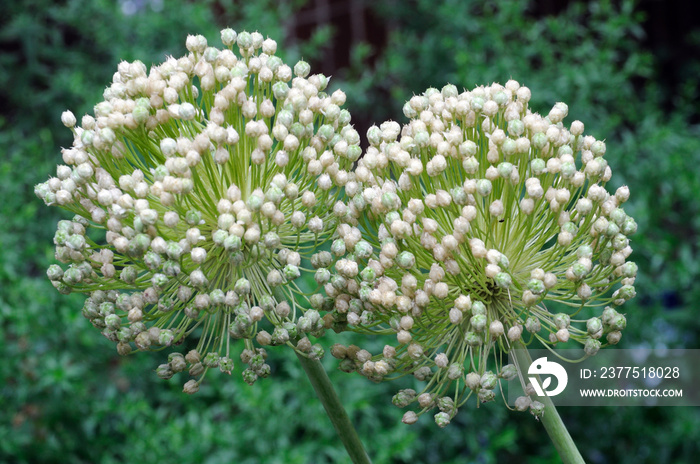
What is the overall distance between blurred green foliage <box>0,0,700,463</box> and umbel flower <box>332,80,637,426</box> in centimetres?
152

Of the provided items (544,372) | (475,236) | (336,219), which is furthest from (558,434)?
(336,219)

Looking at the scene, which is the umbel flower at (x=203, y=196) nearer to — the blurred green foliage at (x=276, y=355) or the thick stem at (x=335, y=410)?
the thick stem at (x=335, y=410)

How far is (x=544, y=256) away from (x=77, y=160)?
2.91ft

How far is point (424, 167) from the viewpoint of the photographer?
4.09 feet

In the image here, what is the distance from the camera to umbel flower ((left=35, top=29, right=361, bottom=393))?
116 centimetres

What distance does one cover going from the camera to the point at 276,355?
10.3 ft

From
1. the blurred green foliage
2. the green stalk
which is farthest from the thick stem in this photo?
the blurred green foliage

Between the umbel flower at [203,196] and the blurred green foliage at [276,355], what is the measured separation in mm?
1496

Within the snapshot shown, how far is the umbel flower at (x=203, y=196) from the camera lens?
45.8 inches

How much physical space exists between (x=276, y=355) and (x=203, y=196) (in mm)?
1937

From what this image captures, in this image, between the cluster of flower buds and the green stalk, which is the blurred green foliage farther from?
the cluster of flower buds

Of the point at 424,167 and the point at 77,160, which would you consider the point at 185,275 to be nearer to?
the point at 77,160

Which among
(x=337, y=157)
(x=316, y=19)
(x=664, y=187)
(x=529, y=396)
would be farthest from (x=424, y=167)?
(x=316, y=19)

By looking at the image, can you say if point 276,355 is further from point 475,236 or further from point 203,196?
point 475,236
